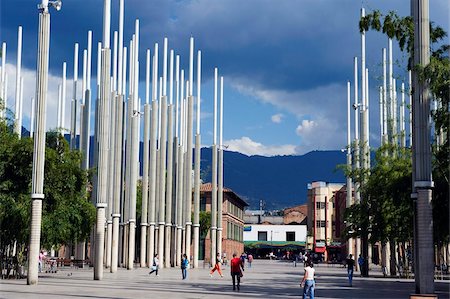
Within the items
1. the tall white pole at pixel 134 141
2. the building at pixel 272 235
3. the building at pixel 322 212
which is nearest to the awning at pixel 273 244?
the building at pixel 272 235

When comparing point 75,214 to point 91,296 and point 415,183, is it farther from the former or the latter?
point 415,183

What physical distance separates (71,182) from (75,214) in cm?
180

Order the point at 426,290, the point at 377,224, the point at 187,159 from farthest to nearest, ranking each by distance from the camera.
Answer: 1. the point at 187,159
2. the point at 377,224
3. the point at 426,290

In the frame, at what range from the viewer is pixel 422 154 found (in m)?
28.0

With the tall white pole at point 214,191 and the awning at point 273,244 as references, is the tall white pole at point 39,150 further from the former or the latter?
the awning at point 273,244

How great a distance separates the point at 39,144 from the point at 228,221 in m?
83.8

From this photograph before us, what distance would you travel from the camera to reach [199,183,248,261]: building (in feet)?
356

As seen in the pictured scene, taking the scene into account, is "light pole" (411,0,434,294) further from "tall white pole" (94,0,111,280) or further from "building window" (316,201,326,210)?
"building window" (316,201,326,210)

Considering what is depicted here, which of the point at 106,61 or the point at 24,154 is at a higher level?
the point at 106,61

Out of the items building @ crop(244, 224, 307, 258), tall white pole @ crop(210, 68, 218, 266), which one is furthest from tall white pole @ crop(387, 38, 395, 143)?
building @ crop(244, 224, 307, 258)

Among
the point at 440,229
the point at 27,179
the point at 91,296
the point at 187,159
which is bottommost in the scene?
the point at 91,296

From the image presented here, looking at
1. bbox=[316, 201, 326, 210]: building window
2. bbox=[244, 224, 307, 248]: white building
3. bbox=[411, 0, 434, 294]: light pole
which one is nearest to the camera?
bbox=[411, 0, 434, 294]: light pole

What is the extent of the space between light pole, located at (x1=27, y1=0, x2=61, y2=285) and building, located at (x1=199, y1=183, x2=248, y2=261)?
65.0 metres

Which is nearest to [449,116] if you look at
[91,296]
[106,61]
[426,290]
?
[426,290]
